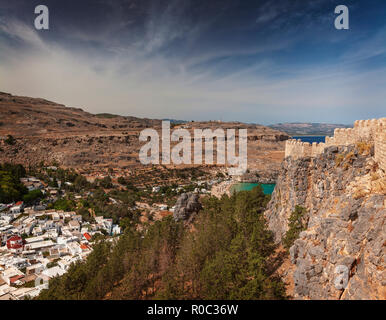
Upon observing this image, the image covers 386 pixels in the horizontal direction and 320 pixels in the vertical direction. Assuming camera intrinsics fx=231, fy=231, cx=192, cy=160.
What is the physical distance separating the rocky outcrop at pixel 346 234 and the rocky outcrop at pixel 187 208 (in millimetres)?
14678

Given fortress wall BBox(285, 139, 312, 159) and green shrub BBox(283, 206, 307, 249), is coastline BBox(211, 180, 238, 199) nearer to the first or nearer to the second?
fortress wall BBox(285, 139, 312, 159)

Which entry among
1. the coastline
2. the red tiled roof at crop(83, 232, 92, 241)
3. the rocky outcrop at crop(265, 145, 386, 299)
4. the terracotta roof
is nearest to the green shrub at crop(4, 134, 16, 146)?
the red tiled roof at crop(83, 232, 92, 241)

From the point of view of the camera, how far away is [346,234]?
22.4 ft

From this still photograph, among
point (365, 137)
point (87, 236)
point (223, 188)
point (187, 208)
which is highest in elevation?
point (365, 137)

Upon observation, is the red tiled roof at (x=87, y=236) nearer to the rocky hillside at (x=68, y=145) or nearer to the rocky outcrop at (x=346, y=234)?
the rocky outcrop at (x=346, y=234)

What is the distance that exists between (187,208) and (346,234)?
1885 centimetres

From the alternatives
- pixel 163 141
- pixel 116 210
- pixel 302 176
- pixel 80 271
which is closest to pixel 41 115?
pixel 163 141

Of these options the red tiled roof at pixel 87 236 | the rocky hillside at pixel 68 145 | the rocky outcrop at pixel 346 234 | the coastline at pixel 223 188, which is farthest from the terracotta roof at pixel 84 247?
the rocky hillside at pixel 68 145

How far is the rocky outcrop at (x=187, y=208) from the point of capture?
2434 cm

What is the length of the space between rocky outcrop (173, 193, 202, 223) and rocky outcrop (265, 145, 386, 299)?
A: 14678 mm

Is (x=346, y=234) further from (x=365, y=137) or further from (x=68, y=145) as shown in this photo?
(x=68, y=145)

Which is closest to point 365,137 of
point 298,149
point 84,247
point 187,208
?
point 298,149
